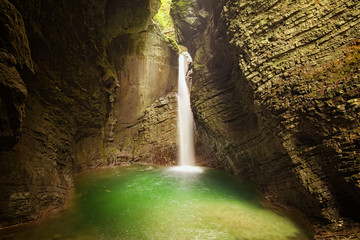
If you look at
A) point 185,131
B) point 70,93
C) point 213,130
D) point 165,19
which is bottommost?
point 213,130

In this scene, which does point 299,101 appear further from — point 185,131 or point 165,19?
point 165,19

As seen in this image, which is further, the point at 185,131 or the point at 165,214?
the point at 185,131

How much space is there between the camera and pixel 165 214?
20.1 feet

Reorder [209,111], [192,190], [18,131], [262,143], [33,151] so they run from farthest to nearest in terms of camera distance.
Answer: [209,111], [192,190], [262,143], [33,151], [18,131]

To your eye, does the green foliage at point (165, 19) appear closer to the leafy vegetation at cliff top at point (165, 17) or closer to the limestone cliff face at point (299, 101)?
the leafy vegetation at cliff top at point (165, 17)

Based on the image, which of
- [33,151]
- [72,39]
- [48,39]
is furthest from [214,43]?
[33,151]

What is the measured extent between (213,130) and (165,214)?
6016mm

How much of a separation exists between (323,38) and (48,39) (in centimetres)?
956

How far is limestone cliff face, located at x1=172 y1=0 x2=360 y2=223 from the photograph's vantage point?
15.6ft

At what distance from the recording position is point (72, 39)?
8102 millimetres

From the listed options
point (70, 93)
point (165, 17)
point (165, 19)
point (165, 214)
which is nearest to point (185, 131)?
point (70, 93)

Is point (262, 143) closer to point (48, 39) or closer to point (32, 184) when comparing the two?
point (32, 184)

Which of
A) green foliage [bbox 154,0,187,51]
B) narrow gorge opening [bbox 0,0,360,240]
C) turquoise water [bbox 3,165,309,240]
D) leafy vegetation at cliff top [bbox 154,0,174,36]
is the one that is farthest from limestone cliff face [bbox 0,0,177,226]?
leafy vegetation at cliff top [bbox 154,0,174,36]

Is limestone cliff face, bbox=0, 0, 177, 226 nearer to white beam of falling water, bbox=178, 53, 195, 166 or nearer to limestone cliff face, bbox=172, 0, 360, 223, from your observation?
white beam of falling water, bbox=178, 53, 195, 166
